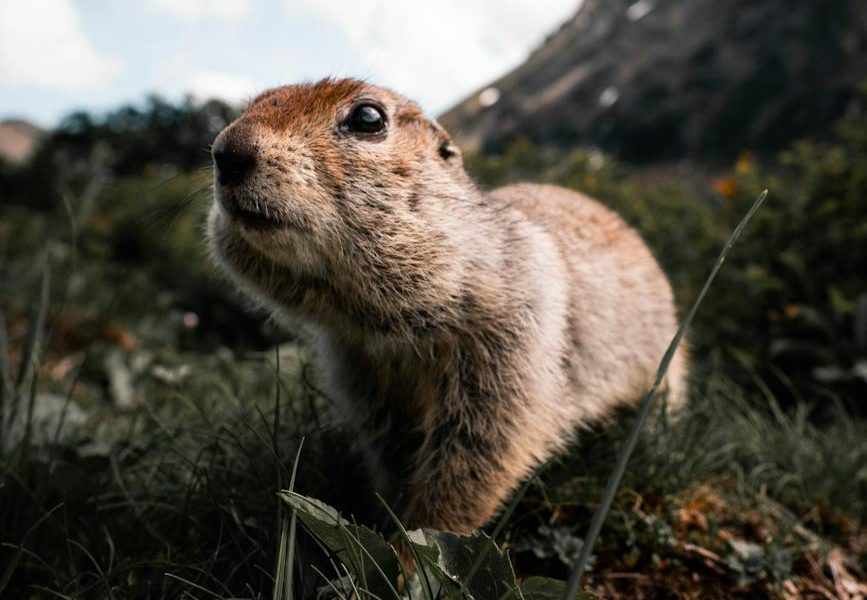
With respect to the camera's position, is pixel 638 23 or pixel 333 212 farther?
pixel 638 23

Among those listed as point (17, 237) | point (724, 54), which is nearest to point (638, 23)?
point (724, 54)

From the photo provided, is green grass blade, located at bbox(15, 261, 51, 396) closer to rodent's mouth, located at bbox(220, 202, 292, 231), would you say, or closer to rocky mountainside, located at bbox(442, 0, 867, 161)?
rodent's mouth, located at bbox(220, 202, 292, 231)

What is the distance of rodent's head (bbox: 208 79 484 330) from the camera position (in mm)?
1958

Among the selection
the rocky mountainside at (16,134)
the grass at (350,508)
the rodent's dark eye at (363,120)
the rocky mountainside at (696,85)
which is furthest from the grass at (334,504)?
the rocky mountainside at (16,134)

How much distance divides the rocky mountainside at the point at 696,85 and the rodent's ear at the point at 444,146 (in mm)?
17766

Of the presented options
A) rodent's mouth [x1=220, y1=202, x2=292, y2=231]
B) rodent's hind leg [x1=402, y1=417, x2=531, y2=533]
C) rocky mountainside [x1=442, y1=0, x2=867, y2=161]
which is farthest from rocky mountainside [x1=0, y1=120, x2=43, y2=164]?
rodent's hind leg [x1=402, y1=417, x2=531, y2=533]

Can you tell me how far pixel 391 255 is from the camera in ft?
7.07

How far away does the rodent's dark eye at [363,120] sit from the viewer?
2.23 meters

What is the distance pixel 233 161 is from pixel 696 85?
29.0m

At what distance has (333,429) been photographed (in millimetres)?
2820

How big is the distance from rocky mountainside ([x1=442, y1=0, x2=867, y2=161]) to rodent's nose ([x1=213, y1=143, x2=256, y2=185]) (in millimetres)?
18514

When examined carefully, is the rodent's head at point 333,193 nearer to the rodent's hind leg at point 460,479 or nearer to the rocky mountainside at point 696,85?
the rodent's hind leg at point 460,479

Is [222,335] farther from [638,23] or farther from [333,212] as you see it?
[638,23]

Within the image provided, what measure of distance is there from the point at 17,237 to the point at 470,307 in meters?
7.90
